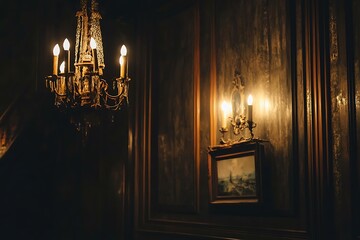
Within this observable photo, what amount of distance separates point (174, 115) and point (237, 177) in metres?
1.44

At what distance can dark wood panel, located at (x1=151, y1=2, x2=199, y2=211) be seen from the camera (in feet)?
21.3

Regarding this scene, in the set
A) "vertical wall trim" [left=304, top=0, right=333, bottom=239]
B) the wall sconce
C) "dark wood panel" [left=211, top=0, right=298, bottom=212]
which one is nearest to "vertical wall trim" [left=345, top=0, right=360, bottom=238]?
"vertical wall trim" [left=304, top=0, right=333, bottom=239]

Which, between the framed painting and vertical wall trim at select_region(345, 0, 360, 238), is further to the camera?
the framed painting

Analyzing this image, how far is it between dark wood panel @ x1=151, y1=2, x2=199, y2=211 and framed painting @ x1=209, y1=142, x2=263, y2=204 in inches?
18.2

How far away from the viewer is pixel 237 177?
5.63m

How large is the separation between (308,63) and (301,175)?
0.93 metres

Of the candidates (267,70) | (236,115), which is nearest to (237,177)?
(236,115)

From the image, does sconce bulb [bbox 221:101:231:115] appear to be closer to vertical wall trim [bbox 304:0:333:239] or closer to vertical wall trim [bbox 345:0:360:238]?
vertical wall trim [bbox 304:0:333:239]

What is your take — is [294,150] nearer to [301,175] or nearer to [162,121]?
[301,175]

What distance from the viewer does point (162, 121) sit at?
7000mm

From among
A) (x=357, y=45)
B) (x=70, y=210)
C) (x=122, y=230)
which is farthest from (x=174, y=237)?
(x=357, y=45)

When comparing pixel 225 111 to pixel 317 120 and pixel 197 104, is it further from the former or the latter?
pixel 317 120

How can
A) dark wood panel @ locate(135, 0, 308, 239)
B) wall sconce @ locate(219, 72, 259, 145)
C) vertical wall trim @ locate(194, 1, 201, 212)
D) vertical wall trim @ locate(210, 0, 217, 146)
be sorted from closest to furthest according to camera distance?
dark wood panel @ locate(135, 0, 308, 239)
wall sconce @ locate(219, 72, 259, 145)
vertical wall trim @ locate(210, 0, 217, 146)
vertical wall trim @ locate(194, 1, 201, 212)

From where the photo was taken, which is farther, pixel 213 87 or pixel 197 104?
pixel 197 104
